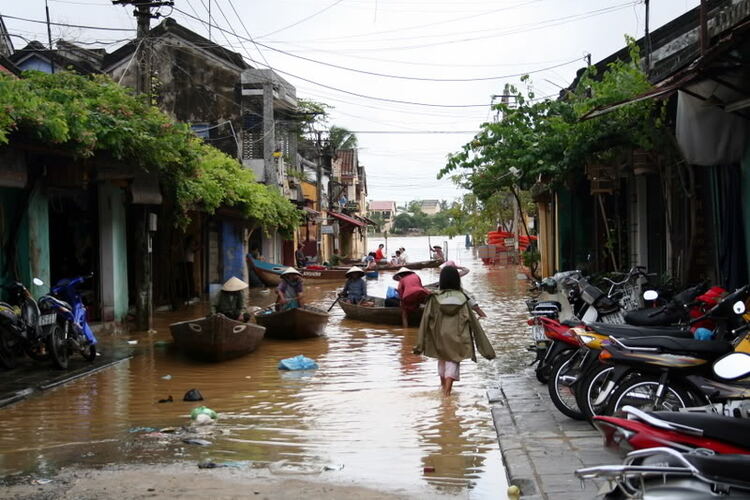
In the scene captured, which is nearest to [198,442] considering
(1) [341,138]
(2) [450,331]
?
(2) [450,331]

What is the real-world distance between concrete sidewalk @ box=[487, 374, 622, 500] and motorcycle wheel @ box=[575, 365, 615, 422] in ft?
0.68

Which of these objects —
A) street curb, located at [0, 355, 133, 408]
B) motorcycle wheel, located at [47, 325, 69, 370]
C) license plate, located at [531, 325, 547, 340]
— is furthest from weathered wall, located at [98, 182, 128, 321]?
license plate, located at [531, 325, 547, 340]

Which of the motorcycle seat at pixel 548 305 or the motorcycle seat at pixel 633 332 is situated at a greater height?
the motorcycle seat at pixel 548 305

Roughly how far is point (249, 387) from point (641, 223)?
332 inches

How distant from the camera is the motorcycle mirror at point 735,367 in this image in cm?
456

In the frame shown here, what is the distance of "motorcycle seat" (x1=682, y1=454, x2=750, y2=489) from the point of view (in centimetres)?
372

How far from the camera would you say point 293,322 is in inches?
593

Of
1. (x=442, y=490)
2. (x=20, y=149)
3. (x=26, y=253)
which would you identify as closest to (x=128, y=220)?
(x=26, y=253)

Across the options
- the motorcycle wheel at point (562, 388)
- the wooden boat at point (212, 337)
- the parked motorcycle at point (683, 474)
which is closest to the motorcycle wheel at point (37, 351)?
the wooden boat at point (212, 337)

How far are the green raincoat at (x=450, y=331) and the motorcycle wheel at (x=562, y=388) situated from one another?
1.39m

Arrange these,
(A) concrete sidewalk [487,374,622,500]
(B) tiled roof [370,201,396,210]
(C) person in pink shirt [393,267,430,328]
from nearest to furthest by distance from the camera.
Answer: (A) concrete sidewalk [487,374,622,500] → (C) person in pink shirt [393,267,430,328] → (B) tiled roof [370,201,396,210]

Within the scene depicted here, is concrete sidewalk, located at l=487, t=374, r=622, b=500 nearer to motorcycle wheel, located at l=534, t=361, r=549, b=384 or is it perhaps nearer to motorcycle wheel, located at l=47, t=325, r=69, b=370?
motorcycle wheel, located at l=534, t=361, r=549, b=384

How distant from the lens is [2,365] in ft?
36.3

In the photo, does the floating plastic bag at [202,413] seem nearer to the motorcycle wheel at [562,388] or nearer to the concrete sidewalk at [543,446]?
the concrete sidewalk at [543,446]
